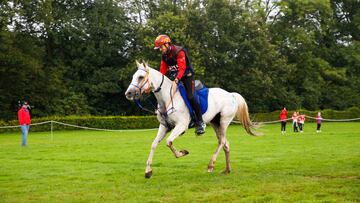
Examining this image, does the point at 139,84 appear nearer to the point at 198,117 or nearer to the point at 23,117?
the point at 198,117

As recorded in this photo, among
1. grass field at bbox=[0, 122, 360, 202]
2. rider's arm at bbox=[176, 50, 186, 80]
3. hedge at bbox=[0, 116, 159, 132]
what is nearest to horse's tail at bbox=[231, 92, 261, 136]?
grass field at bbox=[0, 122, 360, 202]

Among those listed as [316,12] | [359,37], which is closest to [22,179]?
[316,12]

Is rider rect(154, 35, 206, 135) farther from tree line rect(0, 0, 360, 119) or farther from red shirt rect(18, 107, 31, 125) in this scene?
tree line rect(0, 0, 360, 119)

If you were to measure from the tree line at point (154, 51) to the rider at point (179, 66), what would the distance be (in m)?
42.6

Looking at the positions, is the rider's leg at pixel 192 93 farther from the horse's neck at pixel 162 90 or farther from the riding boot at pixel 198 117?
the horse's neck at pixel 162 90

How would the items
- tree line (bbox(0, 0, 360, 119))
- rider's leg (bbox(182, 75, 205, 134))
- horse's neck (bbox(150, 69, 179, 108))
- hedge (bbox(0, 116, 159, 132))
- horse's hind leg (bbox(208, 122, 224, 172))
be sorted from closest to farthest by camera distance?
horse's neck (bbox(150, 69, 179, 108)), rider's leg (bbox(182, 75, 205, 134)), horse's hind leg (bbox(208, 122, 224, 172)), hedge (bbox(0, 116, 159, 132)), tree line (bbox(0, 0, 360, 119))

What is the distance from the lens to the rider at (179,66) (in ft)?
40.5

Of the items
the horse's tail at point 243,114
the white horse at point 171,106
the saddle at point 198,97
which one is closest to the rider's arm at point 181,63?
the white horse at point 171,106

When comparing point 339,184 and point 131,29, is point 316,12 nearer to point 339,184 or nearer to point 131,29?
point 131,29

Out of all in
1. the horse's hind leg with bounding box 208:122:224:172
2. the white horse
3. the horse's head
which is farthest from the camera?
the horse's hind leg with bounding box 208:122:224:172

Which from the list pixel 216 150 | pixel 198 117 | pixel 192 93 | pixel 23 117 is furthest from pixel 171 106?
pixel 23 117

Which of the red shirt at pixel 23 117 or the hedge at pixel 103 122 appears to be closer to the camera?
the red shirt at pixel 23 117

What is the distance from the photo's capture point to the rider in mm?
12359

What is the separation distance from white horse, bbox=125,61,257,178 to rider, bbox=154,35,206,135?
9.9 inches
